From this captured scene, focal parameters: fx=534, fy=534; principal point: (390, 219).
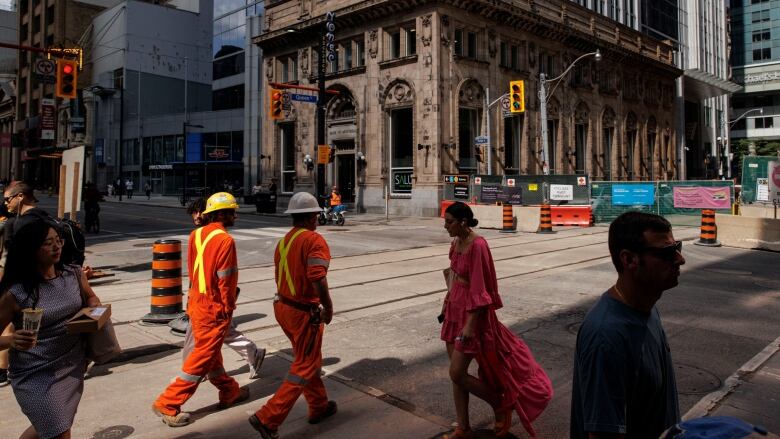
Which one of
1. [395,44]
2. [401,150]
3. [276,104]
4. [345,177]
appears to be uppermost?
[395,44]

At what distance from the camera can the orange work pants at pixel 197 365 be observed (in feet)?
14.3

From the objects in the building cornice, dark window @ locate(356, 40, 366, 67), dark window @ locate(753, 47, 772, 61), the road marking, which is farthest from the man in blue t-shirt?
dark window @ locate(753, 47, 772, 61)

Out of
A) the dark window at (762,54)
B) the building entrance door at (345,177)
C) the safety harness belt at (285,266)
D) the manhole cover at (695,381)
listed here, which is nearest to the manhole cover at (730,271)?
the manhole cover at (695,381)

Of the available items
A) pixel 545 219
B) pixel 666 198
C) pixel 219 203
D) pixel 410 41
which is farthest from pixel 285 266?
pixel 410 41

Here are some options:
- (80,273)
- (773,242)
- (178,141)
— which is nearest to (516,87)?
(773,242)

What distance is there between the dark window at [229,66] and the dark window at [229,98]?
1.42 meters

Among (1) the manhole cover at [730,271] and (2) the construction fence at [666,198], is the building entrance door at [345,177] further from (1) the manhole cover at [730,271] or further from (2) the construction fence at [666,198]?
(1) the manhole cover at [730,271]

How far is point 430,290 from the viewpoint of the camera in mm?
9836

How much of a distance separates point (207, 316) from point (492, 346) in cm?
236

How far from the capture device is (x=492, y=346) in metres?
3.96

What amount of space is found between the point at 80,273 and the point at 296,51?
36.9 m

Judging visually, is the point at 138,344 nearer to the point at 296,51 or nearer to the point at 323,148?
the point at 323,148

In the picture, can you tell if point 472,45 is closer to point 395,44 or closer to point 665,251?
point 395,44

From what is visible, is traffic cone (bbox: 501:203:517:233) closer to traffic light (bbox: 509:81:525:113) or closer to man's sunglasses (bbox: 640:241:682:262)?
traffic light (bbox: 509:81:525:113)
